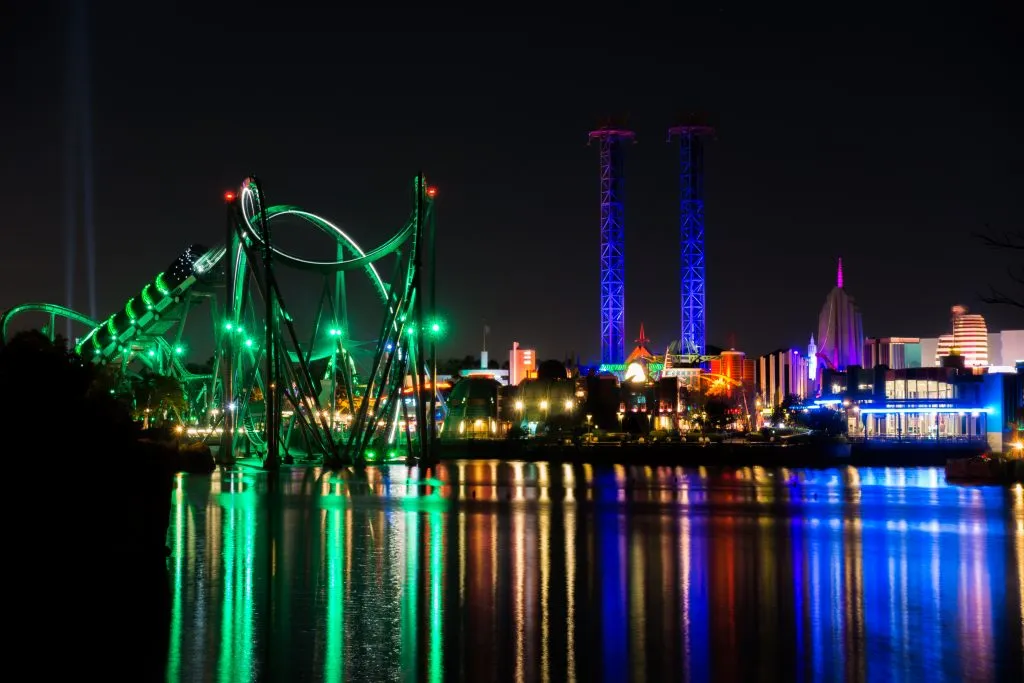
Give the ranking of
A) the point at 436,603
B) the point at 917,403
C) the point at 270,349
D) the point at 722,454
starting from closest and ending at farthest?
the point at 436,603, the point at 270,349, the point at 722,454, the point at 917,403

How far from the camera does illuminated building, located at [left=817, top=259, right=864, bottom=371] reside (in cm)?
14388

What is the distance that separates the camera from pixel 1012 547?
3206 cm

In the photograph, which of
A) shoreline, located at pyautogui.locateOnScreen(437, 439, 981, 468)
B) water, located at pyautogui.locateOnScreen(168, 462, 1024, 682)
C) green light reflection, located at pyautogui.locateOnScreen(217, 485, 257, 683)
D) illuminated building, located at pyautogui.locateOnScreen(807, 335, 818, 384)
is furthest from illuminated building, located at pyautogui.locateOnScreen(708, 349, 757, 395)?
green light reflection, located at pyautogui.locateOnScreen(217, 485, 257, 683)

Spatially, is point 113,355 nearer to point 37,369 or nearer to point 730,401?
point 37,369

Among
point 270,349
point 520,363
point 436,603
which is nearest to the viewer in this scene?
point 436,603

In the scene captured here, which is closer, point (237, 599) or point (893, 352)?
point (237, 599)

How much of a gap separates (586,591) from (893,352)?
488 feet

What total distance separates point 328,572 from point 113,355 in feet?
203

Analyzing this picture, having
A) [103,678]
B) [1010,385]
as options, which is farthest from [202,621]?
[1010,385]

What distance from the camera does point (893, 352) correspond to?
164 m

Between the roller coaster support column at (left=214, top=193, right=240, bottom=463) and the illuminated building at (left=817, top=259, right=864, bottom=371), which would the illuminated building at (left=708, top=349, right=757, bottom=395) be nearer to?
the illuminated building at (left=817, top=259, right=864, bottom=371)

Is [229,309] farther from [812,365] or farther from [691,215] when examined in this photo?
[812,365]

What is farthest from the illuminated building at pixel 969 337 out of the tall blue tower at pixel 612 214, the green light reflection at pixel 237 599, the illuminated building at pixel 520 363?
the green light reflection at pixel 237 599

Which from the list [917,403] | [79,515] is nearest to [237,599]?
[79,515]
